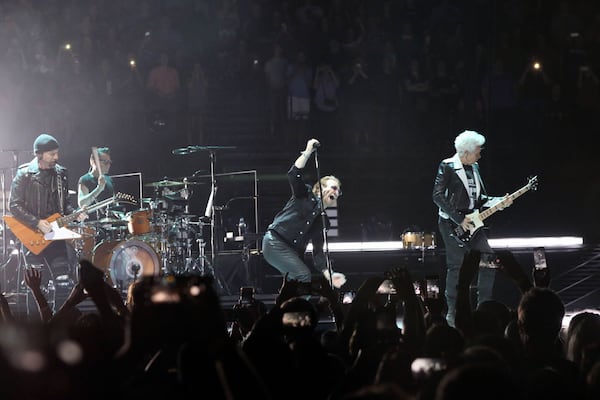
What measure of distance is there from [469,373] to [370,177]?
13.6 m

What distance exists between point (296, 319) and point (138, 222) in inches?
343

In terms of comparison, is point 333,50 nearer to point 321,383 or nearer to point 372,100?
point 372,100

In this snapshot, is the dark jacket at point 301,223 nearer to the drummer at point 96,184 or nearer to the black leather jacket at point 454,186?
the black leather jacket at point 454,186

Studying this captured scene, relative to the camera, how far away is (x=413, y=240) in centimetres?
1243

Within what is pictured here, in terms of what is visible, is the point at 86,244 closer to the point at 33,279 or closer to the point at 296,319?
the point at 33,279

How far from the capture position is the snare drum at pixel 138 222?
11734 millimetres

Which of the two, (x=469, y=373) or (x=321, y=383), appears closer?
(x=469, y=373)

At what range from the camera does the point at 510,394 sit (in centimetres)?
210

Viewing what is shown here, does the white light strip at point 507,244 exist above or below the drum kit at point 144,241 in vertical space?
below

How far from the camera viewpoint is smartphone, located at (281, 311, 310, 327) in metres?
3.26

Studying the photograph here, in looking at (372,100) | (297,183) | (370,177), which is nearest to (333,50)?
(372,100)

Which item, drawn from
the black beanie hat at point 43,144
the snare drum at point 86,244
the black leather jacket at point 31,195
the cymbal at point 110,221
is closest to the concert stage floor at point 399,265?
the cymbal at point 110,221

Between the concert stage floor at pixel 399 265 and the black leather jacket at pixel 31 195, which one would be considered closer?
the black leather jacket at pixel 31 195

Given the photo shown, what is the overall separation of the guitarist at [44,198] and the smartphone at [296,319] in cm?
779
